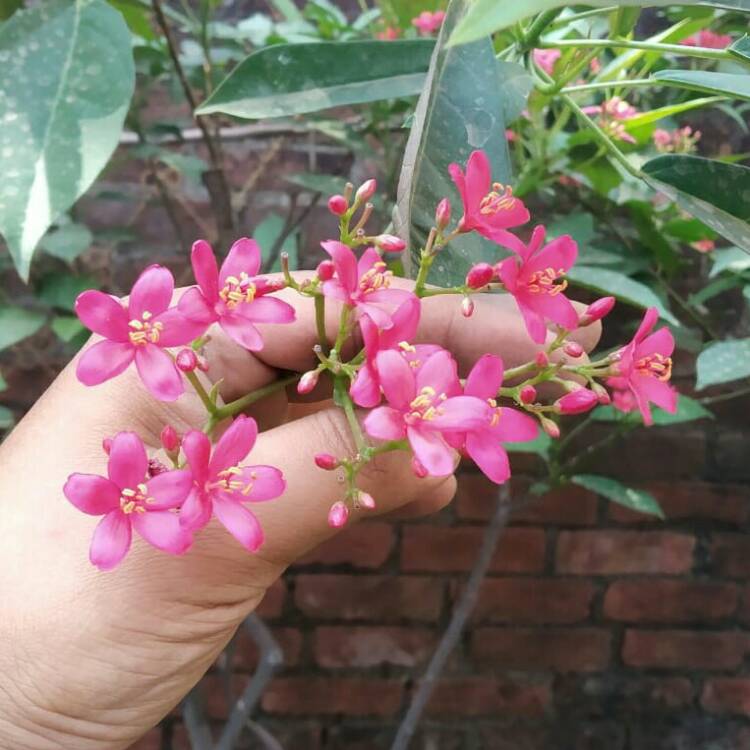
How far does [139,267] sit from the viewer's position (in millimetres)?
988

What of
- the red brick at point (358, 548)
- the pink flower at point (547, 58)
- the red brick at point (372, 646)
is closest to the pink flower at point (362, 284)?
→ the pink flower at point (547, 58)

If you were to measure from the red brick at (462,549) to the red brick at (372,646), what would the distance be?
112mm

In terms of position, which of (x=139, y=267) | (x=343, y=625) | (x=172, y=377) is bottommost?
Result: (x=343, y=625)

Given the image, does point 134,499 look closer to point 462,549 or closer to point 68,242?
point 68,242

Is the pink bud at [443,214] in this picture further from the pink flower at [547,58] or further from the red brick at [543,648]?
the red brick at [543,648]

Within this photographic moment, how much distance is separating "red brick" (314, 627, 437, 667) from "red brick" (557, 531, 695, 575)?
23cm

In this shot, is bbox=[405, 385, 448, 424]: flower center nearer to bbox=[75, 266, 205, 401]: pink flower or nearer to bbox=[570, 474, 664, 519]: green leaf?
bbox=[75, 266, 205, 401]: pink flower

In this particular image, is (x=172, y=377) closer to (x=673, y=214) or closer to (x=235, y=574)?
(x=235, y=574)

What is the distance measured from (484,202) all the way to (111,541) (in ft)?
0.73

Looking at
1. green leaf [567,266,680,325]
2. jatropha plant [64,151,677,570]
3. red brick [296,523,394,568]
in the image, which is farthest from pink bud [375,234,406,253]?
red brick [296,523,394,568]

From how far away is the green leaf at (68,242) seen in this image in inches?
29.7

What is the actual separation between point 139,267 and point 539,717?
2.87 feet

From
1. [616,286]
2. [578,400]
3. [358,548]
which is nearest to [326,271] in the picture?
[578,400]

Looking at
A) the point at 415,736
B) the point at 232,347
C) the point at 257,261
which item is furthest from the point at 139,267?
the point at 415,736
